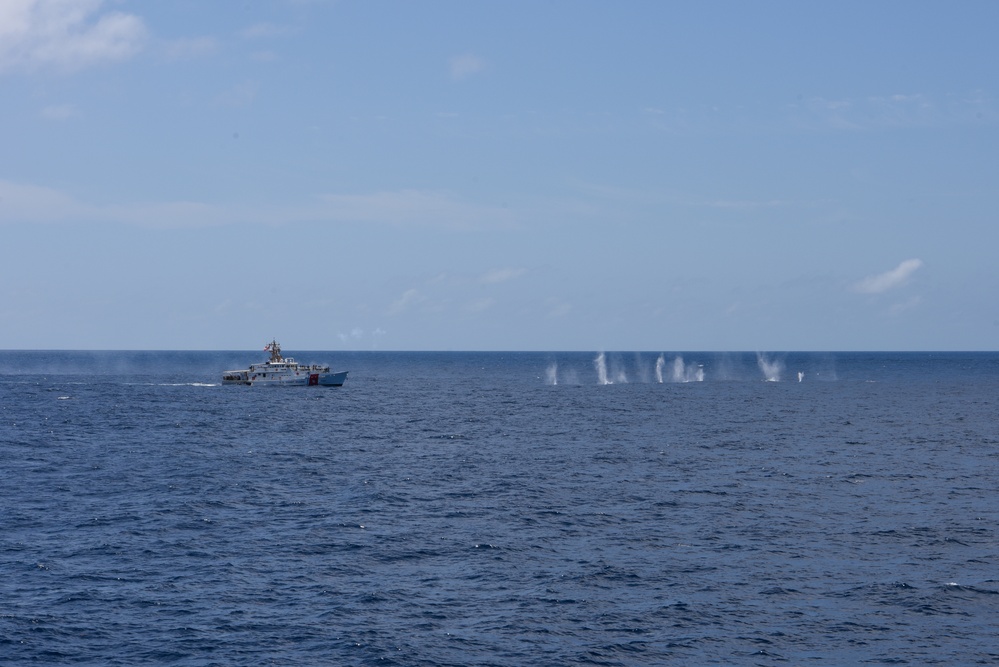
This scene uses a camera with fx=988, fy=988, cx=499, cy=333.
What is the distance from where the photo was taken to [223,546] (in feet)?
168

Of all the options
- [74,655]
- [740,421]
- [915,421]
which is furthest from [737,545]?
[915,421]

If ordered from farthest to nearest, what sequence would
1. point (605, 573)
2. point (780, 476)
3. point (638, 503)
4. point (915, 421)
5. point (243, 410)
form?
point (243, 410)
point (915, 421)
point (780, 476)
point (638, 503)
point (605, 573)

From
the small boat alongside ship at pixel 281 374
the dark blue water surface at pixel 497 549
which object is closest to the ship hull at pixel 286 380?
the small boat alongside ship at pixel 281 374

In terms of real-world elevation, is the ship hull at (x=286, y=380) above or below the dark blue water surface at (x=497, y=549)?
above

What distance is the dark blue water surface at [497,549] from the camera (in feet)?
121

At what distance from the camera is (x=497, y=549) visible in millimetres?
51281

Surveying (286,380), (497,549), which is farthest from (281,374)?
(497,549)

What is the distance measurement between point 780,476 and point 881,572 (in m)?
30.6

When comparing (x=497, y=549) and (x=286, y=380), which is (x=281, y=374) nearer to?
(x=286, y=380)

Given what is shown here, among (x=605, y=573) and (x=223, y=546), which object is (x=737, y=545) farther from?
(x=223, y=546)

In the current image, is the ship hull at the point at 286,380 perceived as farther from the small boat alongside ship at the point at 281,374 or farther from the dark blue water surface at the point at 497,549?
the dark blue water surface at the point at 497,549

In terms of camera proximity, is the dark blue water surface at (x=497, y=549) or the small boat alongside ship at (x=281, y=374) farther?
the small boat alongside ship at (x=281, y=374)

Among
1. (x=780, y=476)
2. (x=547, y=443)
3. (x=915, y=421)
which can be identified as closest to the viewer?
(x=780, y=476)

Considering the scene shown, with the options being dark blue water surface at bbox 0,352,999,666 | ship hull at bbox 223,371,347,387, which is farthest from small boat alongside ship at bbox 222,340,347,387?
dark blue water surface at bbox 0,352,999,666
